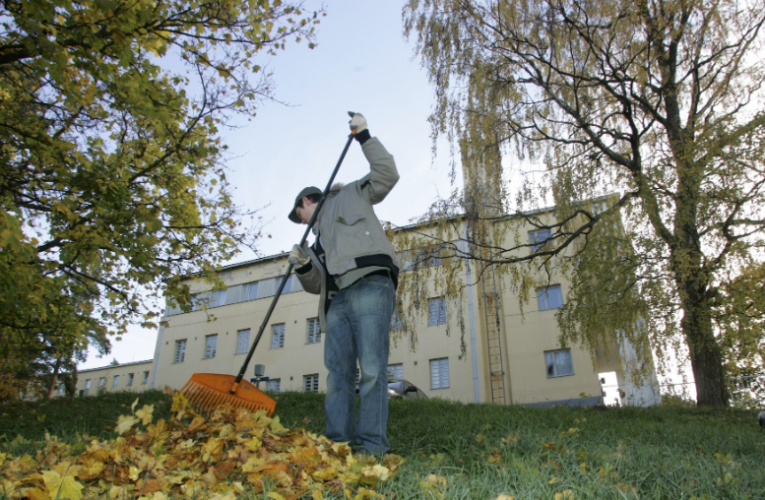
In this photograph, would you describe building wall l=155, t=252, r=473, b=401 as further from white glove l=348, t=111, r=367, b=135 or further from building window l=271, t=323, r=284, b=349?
white glove l=348, t=111, r=367, b=135

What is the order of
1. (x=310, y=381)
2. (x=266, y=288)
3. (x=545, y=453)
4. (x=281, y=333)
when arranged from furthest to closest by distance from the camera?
(x=266, y=288) < (x=281, y=333) < (x=310, y=381) < (x=545, y=453)

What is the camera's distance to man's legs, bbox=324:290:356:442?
3112 mm

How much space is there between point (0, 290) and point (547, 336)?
1808 cm

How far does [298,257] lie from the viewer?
3.60 meters

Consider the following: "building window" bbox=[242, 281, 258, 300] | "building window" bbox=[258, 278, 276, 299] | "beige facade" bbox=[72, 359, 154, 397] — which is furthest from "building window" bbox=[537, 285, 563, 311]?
"beige facade" bbox=[72, 359, 154, 397]

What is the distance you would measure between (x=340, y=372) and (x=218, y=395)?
840mm

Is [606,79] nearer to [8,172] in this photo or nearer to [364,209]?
[364,209]

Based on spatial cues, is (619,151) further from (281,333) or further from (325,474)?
(281,333)

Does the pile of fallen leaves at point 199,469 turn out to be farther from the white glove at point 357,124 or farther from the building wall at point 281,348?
the building wall at point 281,348

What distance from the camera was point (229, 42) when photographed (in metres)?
5.45

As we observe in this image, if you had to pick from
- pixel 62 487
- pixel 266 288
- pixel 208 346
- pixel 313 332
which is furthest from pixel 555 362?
pixel 62 487

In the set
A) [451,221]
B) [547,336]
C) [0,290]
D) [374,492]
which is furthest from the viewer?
[547,336]

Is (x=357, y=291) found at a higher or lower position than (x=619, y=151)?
lower

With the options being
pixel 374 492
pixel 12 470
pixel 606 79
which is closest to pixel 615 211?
pixel 606 79
